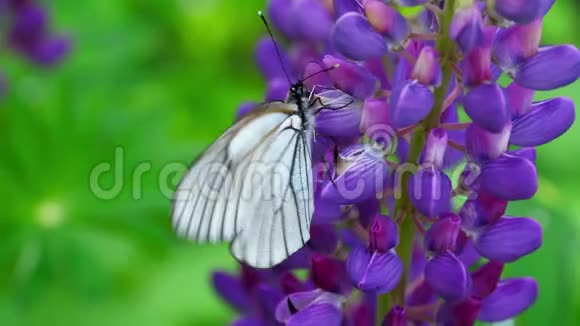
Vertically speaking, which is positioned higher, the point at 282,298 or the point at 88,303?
the point at 282,298

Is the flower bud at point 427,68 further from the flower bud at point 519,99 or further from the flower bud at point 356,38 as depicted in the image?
the flower bud at point 519,99

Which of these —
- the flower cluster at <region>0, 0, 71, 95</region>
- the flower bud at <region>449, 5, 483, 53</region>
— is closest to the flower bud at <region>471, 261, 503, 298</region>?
the flower bud at <region>449, 5, 483, 53</region>

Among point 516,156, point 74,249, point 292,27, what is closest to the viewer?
point 516,156

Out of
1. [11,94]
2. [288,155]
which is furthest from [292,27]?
[11,94]

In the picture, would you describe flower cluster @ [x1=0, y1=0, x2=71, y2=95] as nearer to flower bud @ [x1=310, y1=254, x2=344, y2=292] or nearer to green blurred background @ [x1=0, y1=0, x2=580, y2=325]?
green blurred background @ [x1=0, y1=0, x2=580, y2=325]

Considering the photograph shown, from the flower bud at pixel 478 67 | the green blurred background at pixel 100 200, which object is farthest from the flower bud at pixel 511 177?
the green blurred background at pixel 100 200

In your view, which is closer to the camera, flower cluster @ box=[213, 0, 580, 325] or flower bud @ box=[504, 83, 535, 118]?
flower cluster @ box=[213, 0, 580, 325]

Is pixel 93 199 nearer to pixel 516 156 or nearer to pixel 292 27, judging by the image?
pixel 292 27

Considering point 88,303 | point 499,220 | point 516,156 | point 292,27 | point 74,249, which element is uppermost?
point 292,27
